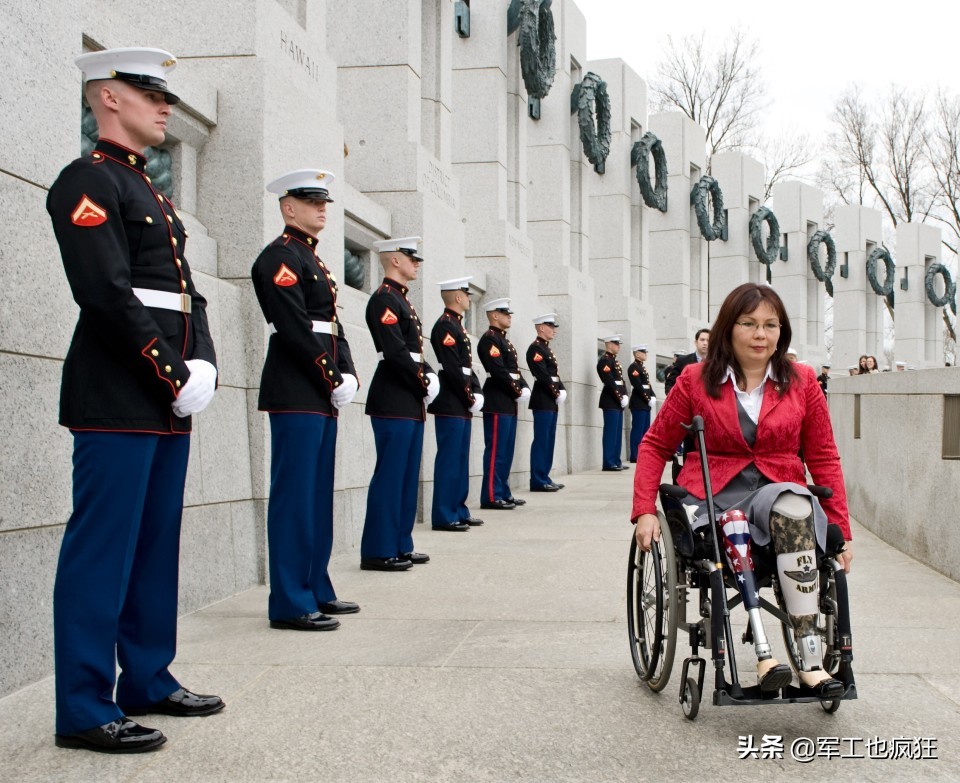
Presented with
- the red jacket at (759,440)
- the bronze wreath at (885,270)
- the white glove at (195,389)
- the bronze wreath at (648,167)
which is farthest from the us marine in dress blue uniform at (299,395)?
the bronze wreath at (885,270)

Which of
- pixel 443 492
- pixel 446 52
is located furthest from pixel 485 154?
pixel 443 492

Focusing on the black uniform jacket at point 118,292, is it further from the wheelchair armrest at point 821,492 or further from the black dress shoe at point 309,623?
the wheelchair armrest at point 821,492

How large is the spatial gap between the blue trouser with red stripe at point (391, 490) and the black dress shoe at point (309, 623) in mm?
1668

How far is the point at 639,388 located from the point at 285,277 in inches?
534

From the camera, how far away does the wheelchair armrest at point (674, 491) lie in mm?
3762

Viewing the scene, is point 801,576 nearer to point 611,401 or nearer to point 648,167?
point 611,401

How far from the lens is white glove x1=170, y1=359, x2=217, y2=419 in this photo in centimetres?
363

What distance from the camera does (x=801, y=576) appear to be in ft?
11.5

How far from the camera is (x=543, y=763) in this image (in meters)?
3.29

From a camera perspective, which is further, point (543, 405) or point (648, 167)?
point (648, 167)

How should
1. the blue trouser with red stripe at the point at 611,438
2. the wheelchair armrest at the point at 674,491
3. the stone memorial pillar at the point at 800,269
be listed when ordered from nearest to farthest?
the wheelchair armrest at the point at 674,491
the blue trouser with red stripe at the point at 611,438
the stone memorial pillar at the point at 800,269

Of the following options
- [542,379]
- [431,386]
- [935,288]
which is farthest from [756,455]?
[935,288]

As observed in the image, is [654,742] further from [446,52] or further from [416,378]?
[446,52]

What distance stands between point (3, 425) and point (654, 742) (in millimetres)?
2432
